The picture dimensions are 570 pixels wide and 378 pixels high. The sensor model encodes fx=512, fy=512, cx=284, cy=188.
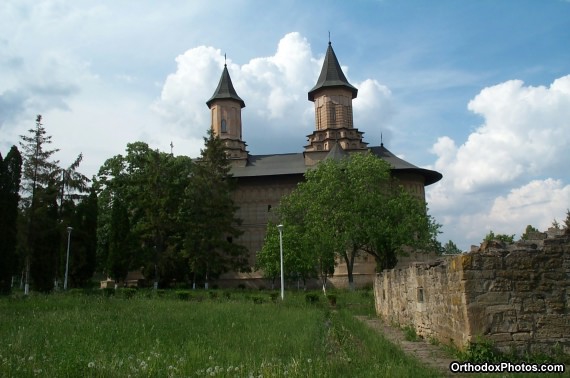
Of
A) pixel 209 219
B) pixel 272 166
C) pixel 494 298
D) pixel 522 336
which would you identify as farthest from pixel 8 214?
pixel 272 166

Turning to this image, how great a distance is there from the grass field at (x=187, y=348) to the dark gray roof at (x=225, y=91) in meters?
42.1

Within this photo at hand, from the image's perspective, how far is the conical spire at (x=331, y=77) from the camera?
5112 cm

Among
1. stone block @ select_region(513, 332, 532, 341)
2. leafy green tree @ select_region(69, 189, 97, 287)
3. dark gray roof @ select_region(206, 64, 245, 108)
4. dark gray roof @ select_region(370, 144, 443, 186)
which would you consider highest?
dark gray roof @ select_region(206, 64, 245, 108)

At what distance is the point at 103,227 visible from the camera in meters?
41.0

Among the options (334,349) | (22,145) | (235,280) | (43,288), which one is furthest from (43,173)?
(334,349)

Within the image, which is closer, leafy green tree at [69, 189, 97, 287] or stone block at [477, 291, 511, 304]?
stone block at [477, 291, 511, 304]

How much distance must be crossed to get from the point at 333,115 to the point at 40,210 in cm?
3041

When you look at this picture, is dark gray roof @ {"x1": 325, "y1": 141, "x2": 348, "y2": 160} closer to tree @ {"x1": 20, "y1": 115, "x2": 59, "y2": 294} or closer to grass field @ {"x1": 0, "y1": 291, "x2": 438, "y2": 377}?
tree @ {"x1": 20, "y1": 115, "x2": 59, "y2": 294}

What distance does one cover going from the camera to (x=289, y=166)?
49.7 meters

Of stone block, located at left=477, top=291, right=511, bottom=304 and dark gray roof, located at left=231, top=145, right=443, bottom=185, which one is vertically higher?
dark gray roof, located at left=231, top=145, right=443, bottom=185

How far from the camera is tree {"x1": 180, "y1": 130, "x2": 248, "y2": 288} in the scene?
117ft

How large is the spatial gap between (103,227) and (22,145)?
463 inches

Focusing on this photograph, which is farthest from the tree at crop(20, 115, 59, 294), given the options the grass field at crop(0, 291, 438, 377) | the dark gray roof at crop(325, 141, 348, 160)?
the dark gray roof at crop(325, 141, 348, 160)

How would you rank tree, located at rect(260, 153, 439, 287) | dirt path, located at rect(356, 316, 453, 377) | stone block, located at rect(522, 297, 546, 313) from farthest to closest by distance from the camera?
tree, located at rect(260, 153, 439, 287)
stone block, located at rect(522, 297, 546, 313)
dirt path, located at rect(356, 316, 453, 377)
